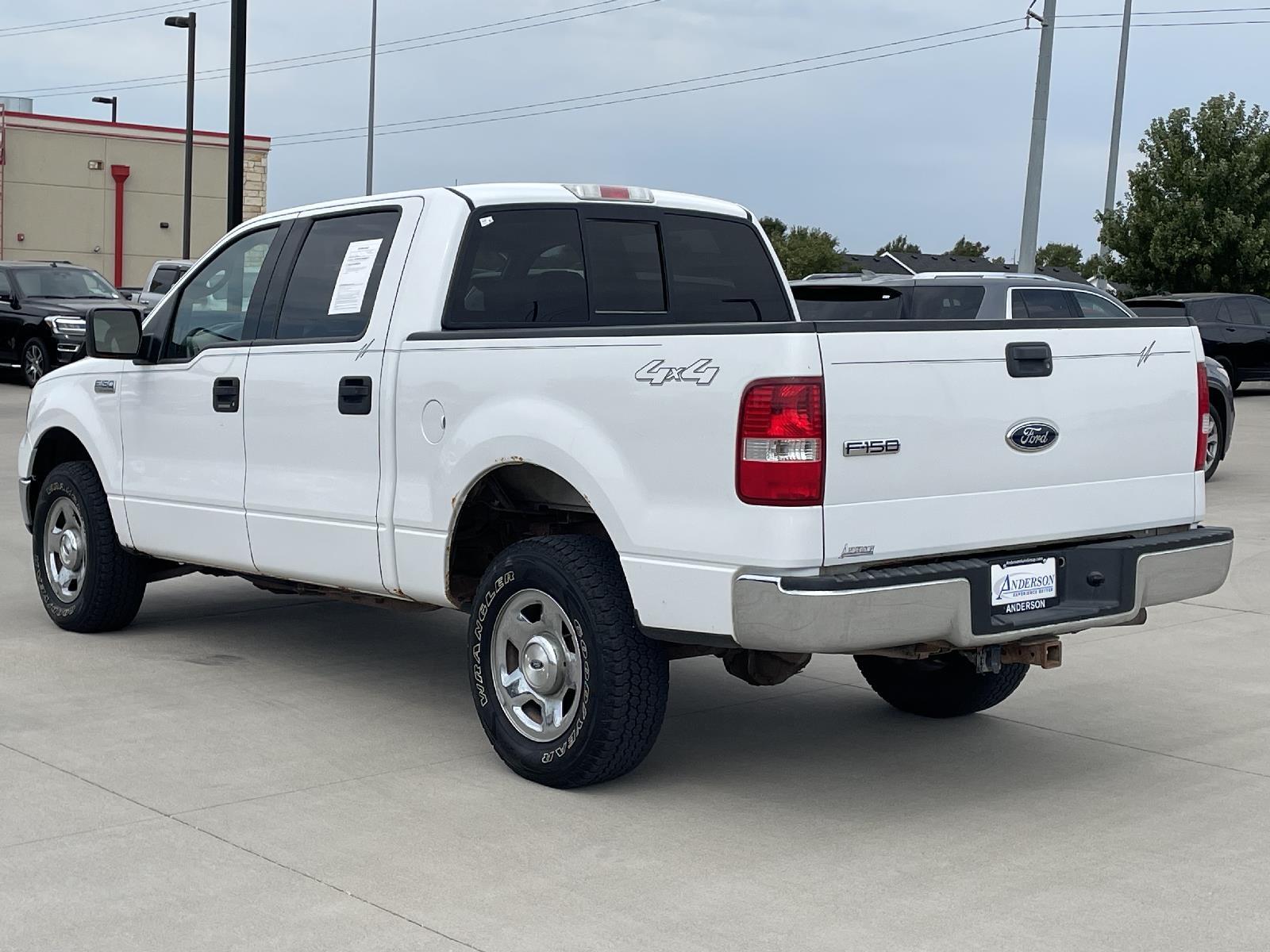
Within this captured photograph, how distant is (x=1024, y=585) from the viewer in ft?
17.2

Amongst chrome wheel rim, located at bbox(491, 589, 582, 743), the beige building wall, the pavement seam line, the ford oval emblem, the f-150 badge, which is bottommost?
the pavement seam line

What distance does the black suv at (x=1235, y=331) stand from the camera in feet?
84.6

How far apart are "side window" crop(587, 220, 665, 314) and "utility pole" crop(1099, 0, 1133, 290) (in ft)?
94.6

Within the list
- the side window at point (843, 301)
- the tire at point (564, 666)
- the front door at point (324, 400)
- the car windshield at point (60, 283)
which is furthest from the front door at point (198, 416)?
the car windshield at point (60, 283)

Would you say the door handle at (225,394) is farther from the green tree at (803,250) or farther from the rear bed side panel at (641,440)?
the green tree at (803,250)

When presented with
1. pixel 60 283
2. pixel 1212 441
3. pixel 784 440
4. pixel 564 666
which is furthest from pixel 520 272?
pixel 60 283

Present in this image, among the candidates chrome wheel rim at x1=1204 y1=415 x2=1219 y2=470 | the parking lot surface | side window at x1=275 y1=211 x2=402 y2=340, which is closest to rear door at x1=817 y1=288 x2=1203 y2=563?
the parking lot surface

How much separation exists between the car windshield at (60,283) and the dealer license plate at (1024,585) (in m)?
22.0

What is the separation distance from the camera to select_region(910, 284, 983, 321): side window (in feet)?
45.6

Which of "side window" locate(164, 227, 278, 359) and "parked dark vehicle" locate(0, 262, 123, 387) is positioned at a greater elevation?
"side window" locate(164, 227, 278, 359)

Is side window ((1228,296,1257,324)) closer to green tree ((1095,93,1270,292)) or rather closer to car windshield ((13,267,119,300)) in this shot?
green tree ((1095,93,1270,292))

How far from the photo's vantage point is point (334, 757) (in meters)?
5.80

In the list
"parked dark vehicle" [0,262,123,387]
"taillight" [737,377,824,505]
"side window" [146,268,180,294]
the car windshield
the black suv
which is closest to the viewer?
"taillight" [737,377,824,505]

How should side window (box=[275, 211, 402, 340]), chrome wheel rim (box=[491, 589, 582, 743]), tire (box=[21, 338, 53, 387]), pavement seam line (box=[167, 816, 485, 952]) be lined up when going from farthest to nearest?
tire (box=[21, 338, 53, 387]) < side window (box=[275, 211, 402, 340]) < chrome wheel rim (box=[491, 589, 582, 743]) < pavement seam line (box=[167, 816, 485, 952])
